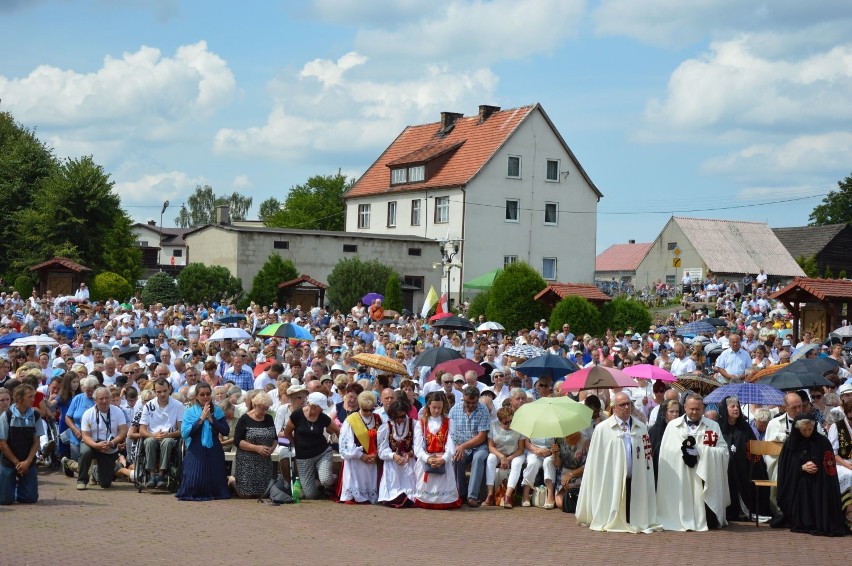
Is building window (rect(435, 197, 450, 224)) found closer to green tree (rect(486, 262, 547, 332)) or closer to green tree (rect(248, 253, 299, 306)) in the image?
green tree (rect(248, 253, 299, 306))

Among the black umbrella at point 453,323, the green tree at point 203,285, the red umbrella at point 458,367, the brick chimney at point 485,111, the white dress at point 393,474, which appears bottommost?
the white dress at point 393,474

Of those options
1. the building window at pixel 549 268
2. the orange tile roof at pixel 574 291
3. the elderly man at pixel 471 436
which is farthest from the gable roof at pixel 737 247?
the elderly man at pixel 471 436

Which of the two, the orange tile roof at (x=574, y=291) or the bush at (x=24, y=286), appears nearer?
the orange tile roof at (x=574, y=291)

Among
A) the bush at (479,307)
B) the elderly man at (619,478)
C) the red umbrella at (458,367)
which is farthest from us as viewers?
the bush at (479,307)

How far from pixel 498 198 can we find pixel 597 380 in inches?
1635

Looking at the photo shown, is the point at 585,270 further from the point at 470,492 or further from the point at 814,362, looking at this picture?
the point at 470,492

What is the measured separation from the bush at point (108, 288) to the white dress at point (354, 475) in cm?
3452

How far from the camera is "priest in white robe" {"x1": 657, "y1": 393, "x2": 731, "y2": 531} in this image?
12.5 metres

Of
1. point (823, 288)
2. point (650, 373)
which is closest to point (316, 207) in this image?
point (823, 288)

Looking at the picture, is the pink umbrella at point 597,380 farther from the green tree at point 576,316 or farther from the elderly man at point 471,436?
the green tree at point 576,316

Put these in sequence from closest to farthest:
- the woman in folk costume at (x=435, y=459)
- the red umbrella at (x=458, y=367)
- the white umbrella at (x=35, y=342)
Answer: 1. the woman in folk costume at (x=435, y=459)
2. the red umbrella at (x=458, y=367)
3. the white umbrella at (x=35, y=342)

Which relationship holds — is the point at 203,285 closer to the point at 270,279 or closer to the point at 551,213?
the point at 270,279

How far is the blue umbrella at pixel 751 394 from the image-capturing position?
44.8 ft

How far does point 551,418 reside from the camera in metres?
13.0
